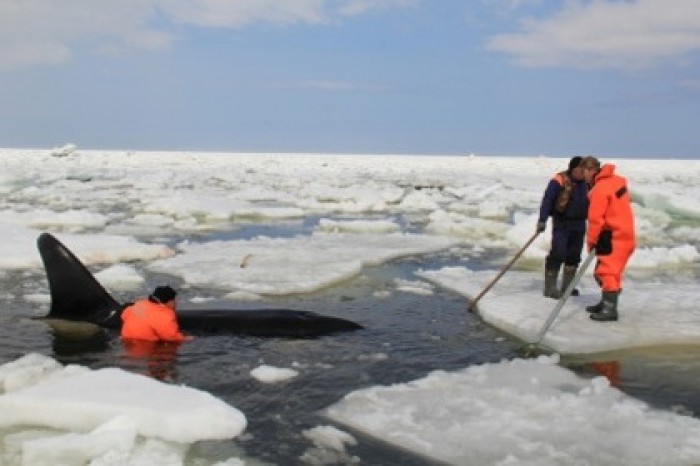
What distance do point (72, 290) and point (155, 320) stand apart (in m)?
1.15

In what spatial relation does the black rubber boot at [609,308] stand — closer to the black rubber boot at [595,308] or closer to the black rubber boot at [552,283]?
the black rubber boot at [595,308]

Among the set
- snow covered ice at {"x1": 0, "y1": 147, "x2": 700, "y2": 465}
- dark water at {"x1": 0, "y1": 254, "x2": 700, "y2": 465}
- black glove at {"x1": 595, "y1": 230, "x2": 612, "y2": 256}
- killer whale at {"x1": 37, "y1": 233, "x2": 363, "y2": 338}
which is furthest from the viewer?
killer whale at {"x1": 37, "y1": 233, "x2": 363, "y2": 338}

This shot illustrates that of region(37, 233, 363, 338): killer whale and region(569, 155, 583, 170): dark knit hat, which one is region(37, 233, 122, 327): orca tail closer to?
region(37, 233, 363, 338): killer whale

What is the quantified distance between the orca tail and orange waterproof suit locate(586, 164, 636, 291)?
15.2ft

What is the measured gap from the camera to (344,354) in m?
6.52

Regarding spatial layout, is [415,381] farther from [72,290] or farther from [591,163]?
[72,290]

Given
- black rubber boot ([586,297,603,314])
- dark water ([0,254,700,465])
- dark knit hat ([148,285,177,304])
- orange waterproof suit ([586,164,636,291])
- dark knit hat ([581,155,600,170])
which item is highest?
dark knit hat ([581,155,600,170])

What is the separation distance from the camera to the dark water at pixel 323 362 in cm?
458

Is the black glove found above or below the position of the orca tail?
above

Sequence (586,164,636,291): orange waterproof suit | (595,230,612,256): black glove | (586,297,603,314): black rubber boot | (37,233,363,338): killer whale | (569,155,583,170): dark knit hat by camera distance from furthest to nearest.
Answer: (569,155,583,170): dark knit hat, (586,297,603,314): black rubber boot, (37,233,363,338): killer whale, (595,230,612,256): black glove, (586,164,636,291): orange waterproof suit

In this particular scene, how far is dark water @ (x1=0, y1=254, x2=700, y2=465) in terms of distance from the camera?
4578 millimetres

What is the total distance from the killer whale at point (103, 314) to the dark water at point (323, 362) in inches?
8.1

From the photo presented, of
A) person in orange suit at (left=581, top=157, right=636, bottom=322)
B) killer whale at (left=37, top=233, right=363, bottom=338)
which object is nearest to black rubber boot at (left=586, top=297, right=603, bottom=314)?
person in orange suit at (left=581, top=157, right=636, bottom=322)

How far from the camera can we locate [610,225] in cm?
689
